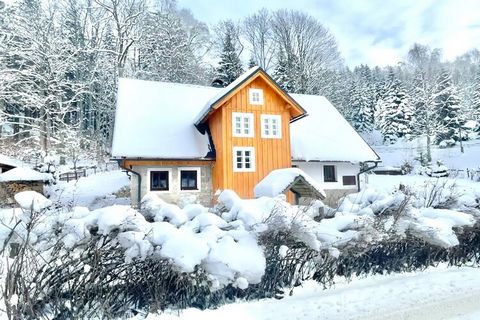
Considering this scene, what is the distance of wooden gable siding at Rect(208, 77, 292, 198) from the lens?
641 inches

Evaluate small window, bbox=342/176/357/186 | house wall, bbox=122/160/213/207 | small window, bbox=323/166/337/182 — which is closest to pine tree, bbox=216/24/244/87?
small window, bbox=323/166/337/182

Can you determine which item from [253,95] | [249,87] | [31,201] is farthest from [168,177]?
[31,201]

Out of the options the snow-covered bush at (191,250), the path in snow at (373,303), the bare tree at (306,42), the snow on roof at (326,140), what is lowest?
the path in snow at (373,303)

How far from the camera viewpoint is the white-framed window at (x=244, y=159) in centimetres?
1647

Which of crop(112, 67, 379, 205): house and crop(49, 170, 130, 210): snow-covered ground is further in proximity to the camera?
crop(49, 170, 130, 210): snow-covered ground

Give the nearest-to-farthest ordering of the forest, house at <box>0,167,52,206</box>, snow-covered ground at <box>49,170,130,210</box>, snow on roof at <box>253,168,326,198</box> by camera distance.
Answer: snow on roof at <box>253,168,326,198</box> → snow-covered ground at <box>49,170,130,210</box> → house at <box>0,167,52,206</box> → the forest

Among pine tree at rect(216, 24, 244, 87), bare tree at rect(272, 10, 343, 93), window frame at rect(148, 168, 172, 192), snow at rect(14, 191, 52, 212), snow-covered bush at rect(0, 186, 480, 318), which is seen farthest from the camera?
bare tree at rect(272, 10, 343, 93)

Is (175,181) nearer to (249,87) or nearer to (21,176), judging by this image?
(249,87)

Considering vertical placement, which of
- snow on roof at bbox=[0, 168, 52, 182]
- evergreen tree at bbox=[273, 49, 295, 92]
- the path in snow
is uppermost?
evergreen tree at bbox=[273, 49, 295, 92]

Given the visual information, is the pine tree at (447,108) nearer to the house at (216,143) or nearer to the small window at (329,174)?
the small window at (329,174)

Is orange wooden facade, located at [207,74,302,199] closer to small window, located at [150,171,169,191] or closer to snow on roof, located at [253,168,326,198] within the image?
small window, located at [150,171,169,191]

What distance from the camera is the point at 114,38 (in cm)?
3042

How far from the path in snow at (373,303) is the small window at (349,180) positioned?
14.2 metres

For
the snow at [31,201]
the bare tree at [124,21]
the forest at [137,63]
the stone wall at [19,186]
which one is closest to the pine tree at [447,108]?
the forest at [137,63]
